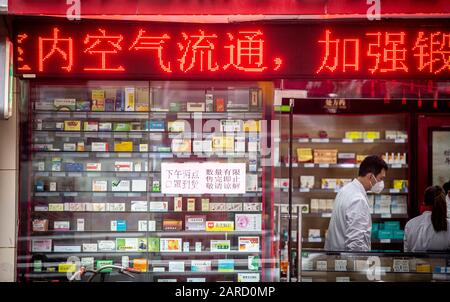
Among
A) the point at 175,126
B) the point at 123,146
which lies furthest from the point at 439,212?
the point at 123,146

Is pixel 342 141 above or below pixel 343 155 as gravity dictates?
above

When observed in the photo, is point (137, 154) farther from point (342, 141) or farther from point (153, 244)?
point (342, 141)

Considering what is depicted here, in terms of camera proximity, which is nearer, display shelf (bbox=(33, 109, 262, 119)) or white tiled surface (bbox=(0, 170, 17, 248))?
white tiled surface (bbox=(0, 170, 17, 248))

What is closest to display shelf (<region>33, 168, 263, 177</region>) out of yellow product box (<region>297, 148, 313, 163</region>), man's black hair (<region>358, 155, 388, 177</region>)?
man's black hair (<region>358, 155, 388, 177</region>)

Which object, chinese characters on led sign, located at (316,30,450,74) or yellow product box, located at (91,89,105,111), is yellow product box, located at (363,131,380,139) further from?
yellow product box, located at (91,89,105,111)

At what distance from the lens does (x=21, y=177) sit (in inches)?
300

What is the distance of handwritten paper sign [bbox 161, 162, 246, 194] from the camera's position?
24.9 feet

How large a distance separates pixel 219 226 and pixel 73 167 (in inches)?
64.4

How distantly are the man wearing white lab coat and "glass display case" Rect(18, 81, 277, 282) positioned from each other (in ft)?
2.43

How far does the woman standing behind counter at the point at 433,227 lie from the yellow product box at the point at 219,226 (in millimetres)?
1863

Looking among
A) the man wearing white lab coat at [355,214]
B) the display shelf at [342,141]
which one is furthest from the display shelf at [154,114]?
the display shelf at [342,141]

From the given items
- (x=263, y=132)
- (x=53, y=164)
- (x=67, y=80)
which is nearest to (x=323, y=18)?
(x=263, y=132)

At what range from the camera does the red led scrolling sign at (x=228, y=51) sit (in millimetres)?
7160

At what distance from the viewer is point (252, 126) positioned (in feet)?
25.3
